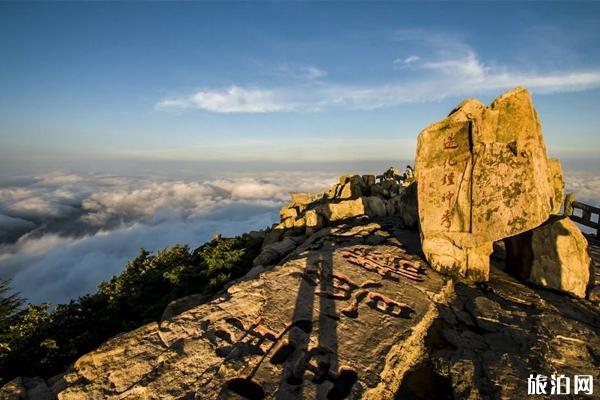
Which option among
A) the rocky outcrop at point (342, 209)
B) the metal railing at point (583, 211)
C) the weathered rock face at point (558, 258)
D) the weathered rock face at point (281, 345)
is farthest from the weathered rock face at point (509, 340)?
the metal railing at point (583, 211)

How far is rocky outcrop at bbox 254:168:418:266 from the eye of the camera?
1622 cm

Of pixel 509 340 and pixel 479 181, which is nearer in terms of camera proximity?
pixel 509 340

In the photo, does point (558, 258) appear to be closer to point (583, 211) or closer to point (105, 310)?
point (583, 211)

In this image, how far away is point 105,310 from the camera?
15609 millimetres

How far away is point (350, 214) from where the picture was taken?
20.2 metres

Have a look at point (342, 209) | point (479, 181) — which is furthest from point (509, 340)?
point (342, 209)

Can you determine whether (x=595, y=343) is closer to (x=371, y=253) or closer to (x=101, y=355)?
(x=371, y=253)

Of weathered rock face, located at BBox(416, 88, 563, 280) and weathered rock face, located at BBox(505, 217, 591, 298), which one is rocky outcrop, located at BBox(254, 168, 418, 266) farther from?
weathered rock face, located at BBox(505, 217, 591, 298)

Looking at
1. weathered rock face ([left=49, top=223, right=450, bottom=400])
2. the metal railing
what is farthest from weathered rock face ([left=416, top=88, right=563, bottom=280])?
the metal railing

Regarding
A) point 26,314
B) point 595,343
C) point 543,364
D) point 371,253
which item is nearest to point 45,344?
point 26,314

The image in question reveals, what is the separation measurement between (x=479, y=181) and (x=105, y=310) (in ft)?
54.4

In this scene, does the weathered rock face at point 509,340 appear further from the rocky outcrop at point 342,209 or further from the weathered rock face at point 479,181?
the rocky outcrop at point 342,209

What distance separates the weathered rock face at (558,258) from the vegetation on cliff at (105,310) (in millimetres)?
12292

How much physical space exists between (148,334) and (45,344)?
7.65 metres
